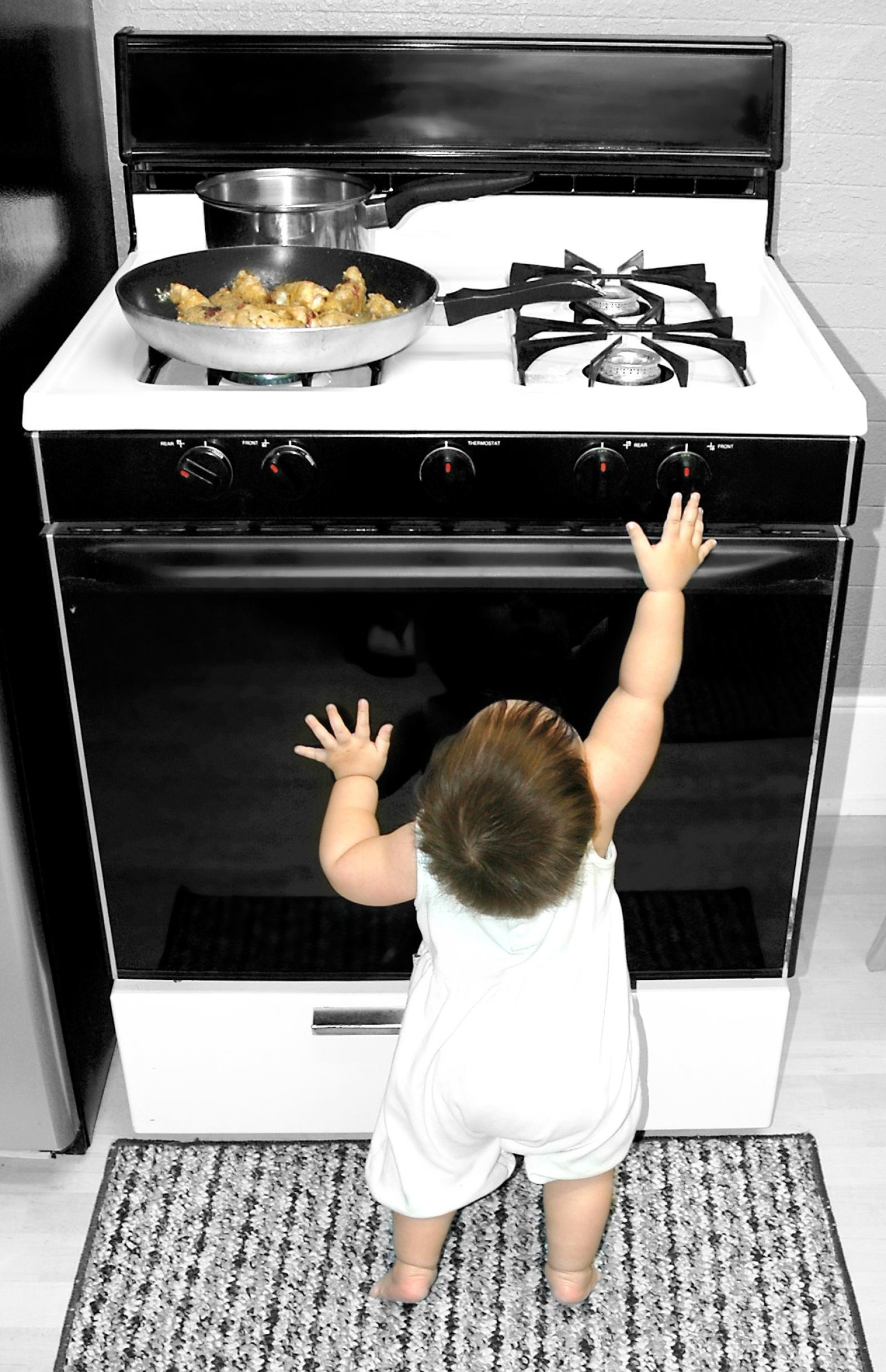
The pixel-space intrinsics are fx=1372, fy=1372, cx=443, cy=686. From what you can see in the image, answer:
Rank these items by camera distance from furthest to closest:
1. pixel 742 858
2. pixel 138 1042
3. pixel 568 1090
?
1. pixel 138 1042
2. pixel 742 858
3. pixel 568 1090

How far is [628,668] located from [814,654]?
7.5 inches

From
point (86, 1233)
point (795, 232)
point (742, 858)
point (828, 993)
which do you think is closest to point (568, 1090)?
point (742, 858)

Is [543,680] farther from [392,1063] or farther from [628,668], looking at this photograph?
[392,1063]

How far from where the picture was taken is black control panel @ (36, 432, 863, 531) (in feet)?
4.07

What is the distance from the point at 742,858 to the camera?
145 centimetres

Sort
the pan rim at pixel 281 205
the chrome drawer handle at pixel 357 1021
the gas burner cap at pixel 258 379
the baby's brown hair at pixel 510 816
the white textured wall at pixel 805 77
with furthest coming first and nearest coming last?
the white textured wall at pixel 805 77 → the chrome drawer handle at pixel 357 1021 → the pan rim at pixel 281 205 → the gas burner cap at pixel 258 379 → the baby's brown hair at pixel 510 816

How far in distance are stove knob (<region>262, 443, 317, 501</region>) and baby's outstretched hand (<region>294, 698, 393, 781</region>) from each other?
0.23 m

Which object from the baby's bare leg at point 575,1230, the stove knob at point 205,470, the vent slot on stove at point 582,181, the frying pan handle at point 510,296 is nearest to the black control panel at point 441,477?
the stove knob at point 205,470

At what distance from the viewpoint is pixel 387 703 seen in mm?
1363

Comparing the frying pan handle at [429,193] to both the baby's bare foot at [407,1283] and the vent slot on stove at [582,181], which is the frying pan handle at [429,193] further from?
the baby's bare foot at [407,1283]

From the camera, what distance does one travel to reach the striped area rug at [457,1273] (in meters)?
1.45

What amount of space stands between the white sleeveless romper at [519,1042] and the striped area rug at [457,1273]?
0.69 feet

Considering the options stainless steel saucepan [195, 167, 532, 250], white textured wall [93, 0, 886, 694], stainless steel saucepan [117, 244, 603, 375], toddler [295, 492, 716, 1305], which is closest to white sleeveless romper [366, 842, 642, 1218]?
toddler [295, 492, 716, 1305]

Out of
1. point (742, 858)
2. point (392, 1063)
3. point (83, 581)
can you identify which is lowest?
point (392, 1063)
